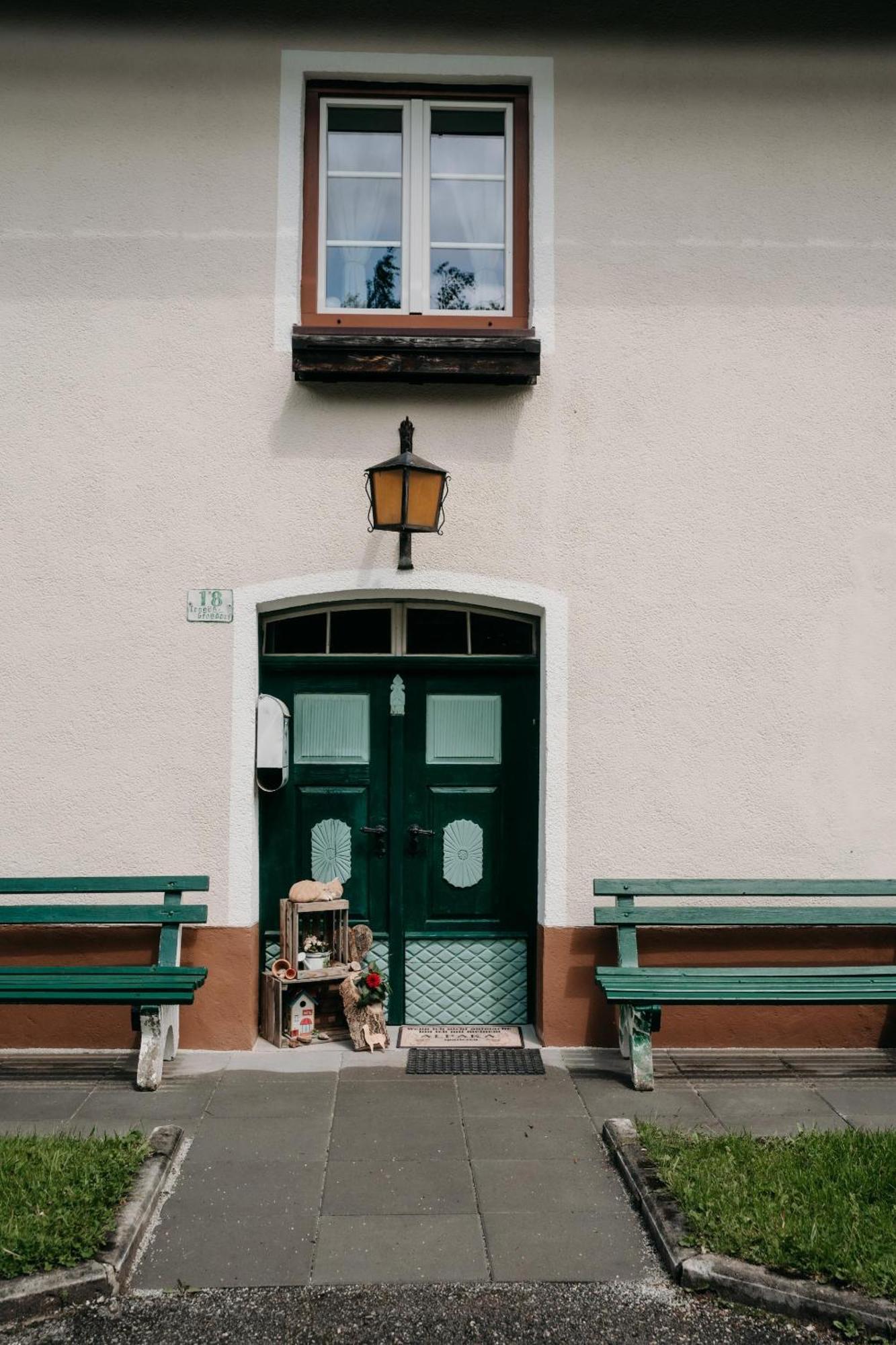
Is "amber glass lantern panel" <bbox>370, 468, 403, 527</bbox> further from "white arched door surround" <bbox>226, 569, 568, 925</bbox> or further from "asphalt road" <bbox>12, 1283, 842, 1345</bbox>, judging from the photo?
"asphalt road" <bbox>12, 1283, 842, 1345</bbox>

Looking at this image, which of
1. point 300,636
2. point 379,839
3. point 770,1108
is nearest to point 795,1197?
point 770,1108

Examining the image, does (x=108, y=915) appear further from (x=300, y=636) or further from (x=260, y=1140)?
(x=300, y=636)

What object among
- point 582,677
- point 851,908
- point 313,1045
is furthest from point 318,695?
point 851,908

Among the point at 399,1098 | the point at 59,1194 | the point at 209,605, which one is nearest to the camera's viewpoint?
the point at 59,1194

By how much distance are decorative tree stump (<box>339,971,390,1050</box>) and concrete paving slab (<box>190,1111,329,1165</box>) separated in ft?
2.77

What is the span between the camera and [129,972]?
18.7ft

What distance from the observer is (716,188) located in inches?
253

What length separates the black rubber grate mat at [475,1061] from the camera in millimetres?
5891

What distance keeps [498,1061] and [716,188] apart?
15.7 feet

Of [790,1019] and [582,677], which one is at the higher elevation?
[582,677]

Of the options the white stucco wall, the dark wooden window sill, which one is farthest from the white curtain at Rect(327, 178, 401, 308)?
the dark wooden window sill

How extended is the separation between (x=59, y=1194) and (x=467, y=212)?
525cm

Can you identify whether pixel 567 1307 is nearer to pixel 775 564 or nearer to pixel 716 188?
pixel 775 564

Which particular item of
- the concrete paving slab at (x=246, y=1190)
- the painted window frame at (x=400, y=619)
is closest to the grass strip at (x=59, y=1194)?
the concrete paving slab at (x=246, y=1190)
